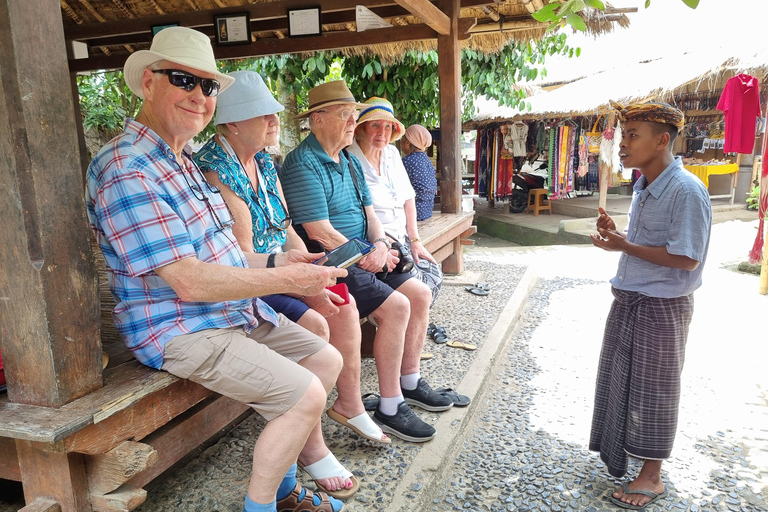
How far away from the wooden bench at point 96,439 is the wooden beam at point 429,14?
3.71 metres

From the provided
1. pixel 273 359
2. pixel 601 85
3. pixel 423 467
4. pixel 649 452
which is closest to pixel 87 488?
pixel 273 359

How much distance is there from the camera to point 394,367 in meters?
2.91

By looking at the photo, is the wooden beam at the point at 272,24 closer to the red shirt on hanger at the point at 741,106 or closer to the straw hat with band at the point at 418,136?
the straw hat with band at the point at 418,136

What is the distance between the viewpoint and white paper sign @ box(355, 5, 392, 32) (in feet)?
17.9

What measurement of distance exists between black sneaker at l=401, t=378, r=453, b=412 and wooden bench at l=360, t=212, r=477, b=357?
2.30ft

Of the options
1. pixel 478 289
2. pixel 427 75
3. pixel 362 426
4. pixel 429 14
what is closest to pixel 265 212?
pixel 362 426

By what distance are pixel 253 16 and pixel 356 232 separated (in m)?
3.79

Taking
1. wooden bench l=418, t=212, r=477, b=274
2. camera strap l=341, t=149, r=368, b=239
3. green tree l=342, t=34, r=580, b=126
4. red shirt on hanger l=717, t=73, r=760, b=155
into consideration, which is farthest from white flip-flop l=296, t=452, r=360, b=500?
red shirt on hanger l=717, t=73, r=760, b=155

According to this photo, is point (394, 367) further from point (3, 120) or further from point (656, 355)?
point (3, 120)

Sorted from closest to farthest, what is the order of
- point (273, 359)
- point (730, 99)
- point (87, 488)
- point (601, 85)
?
point (87, 488)
point (273, 359)
point (730, 99)
point (601, 85)

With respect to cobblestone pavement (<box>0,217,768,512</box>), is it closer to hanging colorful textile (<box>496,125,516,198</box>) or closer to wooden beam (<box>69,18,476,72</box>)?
wooden beam (<box>69,18,476,72</box>)

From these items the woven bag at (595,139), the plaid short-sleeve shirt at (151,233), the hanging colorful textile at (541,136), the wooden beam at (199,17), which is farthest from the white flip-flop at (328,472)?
the hanging colorful textile at (541,136)

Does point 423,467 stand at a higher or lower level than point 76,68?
lower

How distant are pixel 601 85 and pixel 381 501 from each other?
11838 mm
